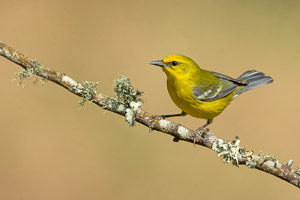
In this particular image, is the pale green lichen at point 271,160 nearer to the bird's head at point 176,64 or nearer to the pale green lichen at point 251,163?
the pale green lichen at point 251,163

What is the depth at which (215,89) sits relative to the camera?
387cm

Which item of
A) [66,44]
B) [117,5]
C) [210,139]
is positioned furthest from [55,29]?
[210,139]

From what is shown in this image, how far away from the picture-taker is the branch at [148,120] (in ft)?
7.29

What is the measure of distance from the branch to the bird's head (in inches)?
40.2

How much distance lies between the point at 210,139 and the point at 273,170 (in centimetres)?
41

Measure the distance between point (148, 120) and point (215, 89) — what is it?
162 centimetres

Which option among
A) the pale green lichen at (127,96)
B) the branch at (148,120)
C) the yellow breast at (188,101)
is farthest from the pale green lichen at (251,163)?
the yellow breast at (188,101)

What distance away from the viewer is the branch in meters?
2.22

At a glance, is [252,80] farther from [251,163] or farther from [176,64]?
[251,163]

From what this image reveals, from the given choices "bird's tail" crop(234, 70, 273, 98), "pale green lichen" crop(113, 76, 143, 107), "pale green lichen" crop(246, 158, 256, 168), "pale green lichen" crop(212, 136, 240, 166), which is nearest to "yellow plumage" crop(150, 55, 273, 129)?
"bird's tail" crop(234, 70, 273, 98)

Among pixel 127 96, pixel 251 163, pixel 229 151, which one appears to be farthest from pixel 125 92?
pixel 251 163

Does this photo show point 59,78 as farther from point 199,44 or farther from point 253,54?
point 253,54

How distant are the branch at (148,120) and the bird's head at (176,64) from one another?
40.2 inches

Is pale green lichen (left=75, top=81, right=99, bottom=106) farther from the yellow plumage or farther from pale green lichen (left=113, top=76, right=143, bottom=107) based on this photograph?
the yellow plumage
